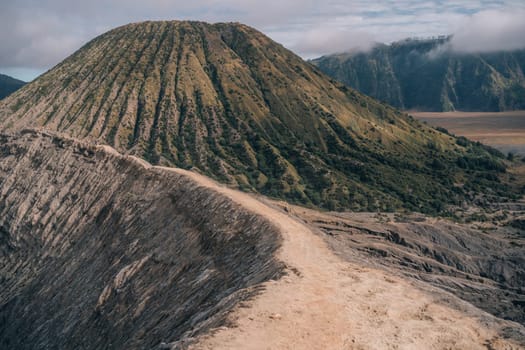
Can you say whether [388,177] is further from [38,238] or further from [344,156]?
[38,238]

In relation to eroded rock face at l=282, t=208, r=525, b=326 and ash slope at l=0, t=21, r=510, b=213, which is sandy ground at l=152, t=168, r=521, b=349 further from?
ash slope at l=0, t=21, r=510, b=213

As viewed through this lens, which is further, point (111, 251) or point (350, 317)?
point (111, 251)

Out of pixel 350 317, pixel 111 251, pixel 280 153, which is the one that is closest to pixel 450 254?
pixel 111 251

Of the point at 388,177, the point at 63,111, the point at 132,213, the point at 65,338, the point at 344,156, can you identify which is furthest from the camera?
the point at 63,111

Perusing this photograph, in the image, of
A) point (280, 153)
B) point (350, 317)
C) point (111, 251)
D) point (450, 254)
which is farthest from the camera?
point (280, 153)

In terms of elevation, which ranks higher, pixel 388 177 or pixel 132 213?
pixel 132 213

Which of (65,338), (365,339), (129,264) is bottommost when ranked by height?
(65,338)

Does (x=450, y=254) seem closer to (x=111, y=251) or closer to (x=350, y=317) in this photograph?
(x=111, y=251)

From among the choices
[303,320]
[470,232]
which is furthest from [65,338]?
[470,232]
